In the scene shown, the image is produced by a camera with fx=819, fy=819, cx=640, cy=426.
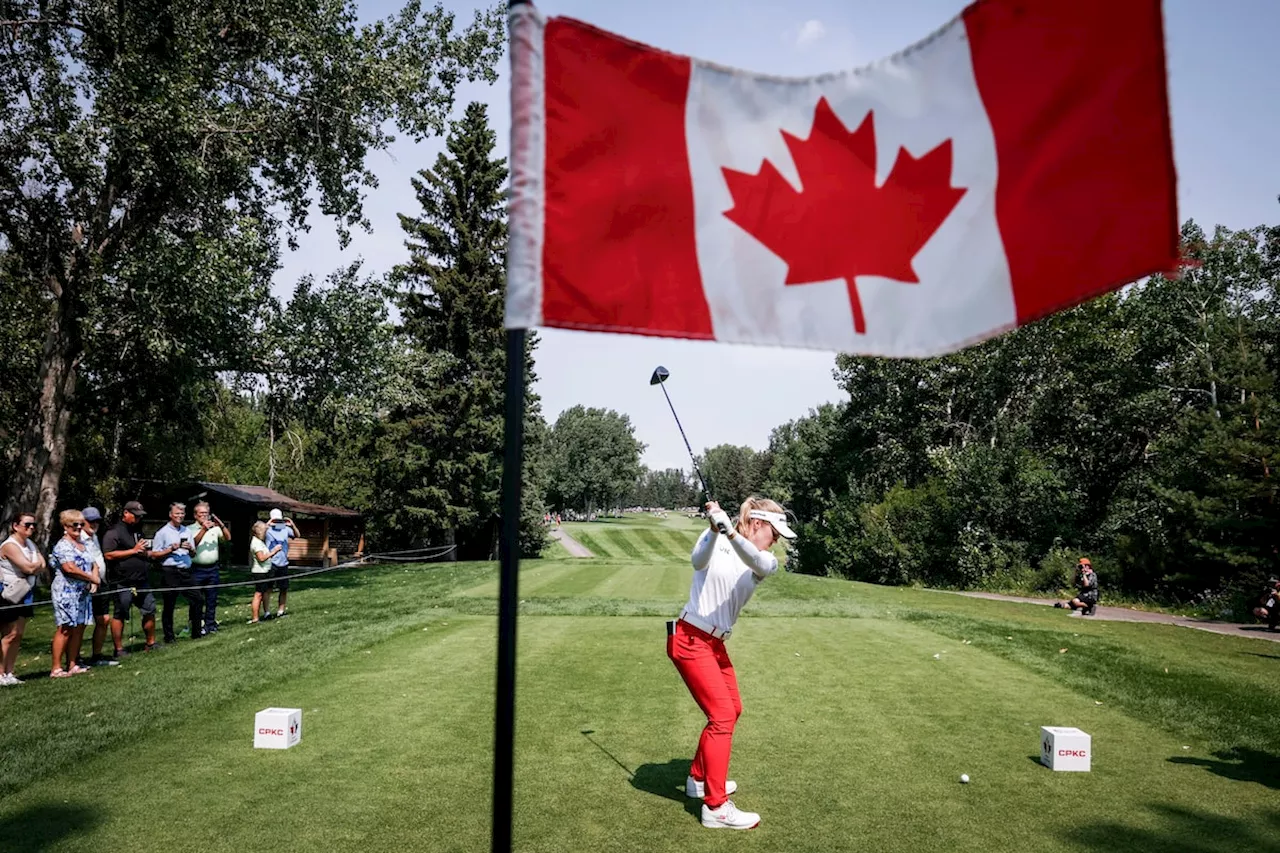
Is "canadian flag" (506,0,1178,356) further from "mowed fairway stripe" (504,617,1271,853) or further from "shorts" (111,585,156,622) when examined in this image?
"shorts" (111,585,156,622)

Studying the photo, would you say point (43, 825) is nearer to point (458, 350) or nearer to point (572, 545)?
point (458, 350)

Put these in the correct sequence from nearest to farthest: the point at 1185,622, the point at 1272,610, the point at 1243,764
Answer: the point at 1243,764 → the point at 1272,610 → the point at 1185,622

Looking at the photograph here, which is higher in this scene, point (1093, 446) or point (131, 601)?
point (1093, 446)

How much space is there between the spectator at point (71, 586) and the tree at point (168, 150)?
8943mm

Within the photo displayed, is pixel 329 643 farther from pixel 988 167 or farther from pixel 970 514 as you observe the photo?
pixel 970 514

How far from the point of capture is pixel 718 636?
243 inches

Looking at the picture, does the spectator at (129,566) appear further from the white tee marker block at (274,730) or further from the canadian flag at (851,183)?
the canadian flag at (851,183)

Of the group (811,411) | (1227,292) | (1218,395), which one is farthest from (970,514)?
(811,411)

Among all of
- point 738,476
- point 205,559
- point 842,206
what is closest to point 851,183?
point 842,206

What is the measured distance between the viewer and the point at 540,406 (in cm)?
5381

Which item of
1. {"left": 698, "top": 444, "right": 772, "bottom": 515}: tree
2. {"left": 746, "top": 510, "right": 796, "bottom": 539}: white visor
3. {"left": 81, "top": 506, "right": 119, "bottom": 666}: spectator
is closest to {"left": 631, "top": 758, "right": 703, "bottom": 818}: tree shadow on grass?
{"left": 746, "top": 510, "right": 796, "bottom": 539}: white visor

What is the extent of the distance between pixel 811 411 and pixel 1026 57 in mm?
85988

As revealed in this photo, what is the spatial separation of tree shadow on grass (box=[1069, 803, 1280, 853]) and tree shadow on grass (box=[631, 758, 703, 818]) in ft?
8.87

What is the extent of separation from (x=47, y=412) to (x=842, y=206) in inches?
880
